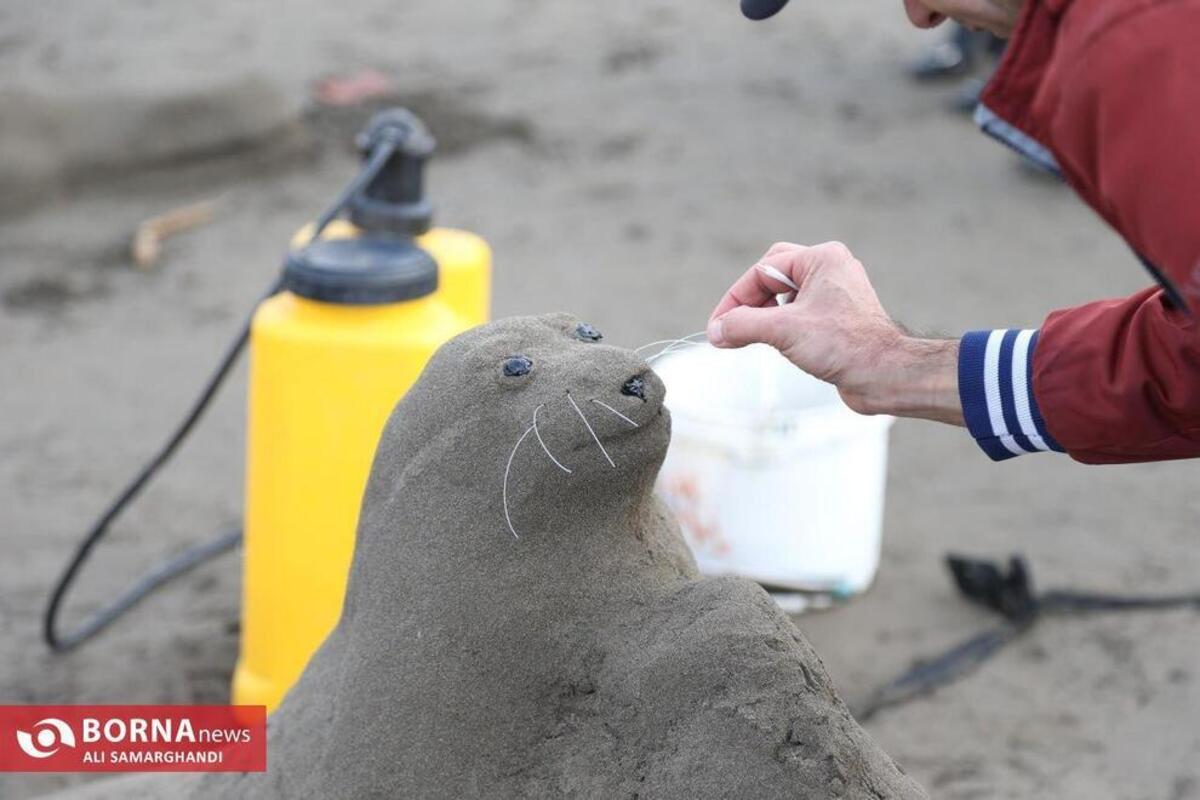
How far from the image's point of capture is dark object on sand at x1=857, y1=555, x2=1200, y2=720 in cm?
317

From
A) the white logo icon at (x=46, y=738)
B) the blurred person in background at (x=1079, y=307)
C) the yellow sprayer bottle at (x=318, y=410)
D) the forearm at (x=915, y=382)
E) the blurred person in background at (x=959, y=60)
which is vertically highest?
the blurred person in background at (x=1079, y=307)

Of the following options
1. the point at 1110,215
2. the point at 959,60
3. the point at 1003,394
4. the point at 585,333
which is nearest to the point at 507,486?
the point at 585,333

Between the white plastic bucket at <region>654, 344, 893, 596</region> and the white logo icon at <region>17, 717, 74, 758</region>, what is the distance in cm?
124

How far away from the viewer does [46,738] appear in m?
2.55

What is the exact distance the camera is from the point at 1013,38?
1192 millimetres

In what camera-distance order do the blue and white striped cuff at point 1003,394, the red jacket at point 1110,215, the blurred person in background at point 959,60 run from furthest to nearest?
the blurred person in background at point 959,60 < the blue and white striped cuff at point 1003,394 < the red jacket at point 1110,215

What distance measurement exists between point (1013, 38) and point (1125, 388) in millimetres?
390

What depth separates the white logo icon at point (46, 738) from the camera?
2.54 metres

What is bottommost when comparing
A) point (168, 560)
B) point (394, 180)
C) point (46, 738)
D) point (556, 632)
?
point (168, 560)

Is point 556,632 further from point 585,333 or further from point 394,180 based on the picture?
point 394,180

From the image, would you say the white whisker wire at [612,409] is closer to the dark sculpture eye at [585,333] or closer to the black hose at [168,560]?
the dark sculpture eye at [585,333]

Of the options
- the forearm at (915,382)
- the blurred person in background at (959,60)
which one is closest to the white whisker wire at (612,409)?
the forearm at (915,382)

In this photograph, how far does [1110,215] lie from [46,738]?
6.89ft

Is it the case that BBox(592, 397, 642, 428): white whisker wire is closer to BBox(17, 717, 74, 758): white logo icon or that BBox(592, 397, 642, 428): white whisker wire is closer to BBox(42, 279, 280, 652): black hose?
BBox(42, 279, 280, 652): black hose
